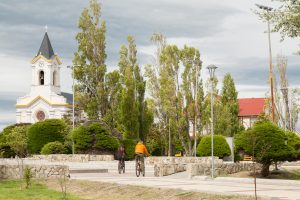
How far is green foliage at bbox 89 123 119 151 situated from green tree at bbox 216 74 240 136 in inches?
485

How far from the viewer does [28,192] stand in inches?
688

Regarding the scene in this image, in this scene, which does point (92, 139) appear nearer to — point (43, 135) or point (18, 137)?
point (43, 135)

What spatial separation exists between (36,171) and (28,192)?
5740mm

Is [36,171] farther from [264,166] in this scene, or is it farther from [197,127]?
[197,127]

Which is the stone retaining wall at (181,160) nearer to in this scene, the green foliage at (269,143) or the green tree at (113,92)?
the green foliage at (269,143)

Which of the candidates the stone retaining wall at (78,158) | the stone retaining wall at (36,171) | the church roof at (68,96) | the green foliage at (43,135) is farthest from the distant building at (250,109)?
the stone retaining wall at (36,171)

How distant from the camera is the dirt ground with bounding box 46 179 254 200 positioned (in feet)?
45.6

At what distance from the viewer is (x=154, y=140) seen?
65.9 meters

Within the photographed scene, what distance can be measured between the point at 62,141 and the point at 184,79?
1841 centimetres

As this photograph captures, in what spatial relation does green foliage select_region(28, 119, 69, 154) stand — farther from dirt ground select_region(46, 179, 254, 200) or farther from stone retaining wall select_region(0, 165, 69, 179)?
dirt ground select_region(46, 179, 254, 200)

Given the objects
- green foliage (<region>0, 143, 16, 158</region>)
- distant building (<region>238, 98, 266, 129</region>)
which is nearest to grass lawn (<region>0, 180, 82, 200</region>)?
green foliage (<region>0, 143, 16, 158</region>)

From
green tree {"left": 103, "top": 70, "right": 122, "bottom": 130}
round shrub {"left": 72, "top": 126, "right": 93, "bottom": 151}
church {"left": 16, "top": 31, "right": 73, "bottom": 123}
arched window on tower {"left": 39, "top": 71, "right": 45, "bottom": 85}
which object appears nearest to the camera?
round shrub {"left": 72, "top": 126, "right": 93, "bottom": 151}

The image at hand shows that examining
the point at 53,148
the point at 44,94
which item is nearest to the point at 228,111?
the point at 53,148

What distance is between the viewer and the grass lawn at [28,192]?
626 inches
